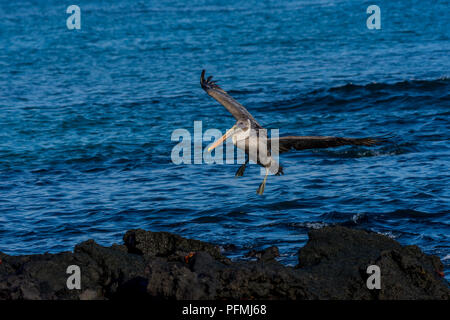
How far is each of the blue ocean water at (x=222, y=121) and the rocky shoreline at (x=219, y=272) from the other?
185 cm

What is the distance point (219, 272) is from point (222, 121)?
14.0 m

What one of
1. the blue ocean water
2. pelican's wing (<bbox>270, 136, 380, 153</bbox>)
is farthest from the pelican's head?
the blue ocean water

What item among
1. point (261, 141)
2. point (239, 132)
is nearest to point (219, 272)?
point (239, 132)

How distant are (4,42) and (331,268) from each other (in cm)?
3276

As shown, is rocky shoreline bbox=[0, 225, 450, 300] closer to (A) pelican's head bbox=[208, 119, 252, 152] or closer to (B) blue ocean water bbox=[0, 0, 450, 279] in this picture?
(A) pelican's head bbox=[208, 119, 252, 152]

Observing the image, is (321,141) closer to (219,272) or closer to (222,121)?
(219,272)

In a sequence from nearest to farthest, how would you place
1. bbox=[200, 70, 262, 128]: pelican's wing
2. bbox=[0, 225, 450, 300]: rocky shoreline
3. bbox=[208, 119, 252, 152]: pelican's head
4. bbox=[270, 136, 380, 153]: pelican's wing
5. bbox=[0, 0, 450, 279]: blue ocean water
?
bbox=[0, 225, 450, 300]: rocky shoreline → bbox=[270, 136, 380, 153]: pelican's wing → bbox=[208, 119, 252, 152]: pelican's head → bbox=[200, 70, 262, 128]: pelican's wing → bbox=[0, 0, 450, 279]: blue ocean water

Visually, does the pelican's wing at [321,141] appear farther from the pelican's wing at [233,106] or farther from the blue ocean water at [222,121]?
the blue ocean water at [222,121]

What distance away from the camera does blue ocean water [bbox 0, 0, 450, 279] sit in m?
12.4

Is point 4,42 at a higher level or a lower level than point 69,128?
higher

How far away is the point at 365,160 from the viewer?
1625 centimetres

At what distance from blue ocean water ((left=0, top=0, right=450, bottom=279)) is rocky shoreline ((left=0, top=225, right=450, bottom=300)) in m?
1.85
